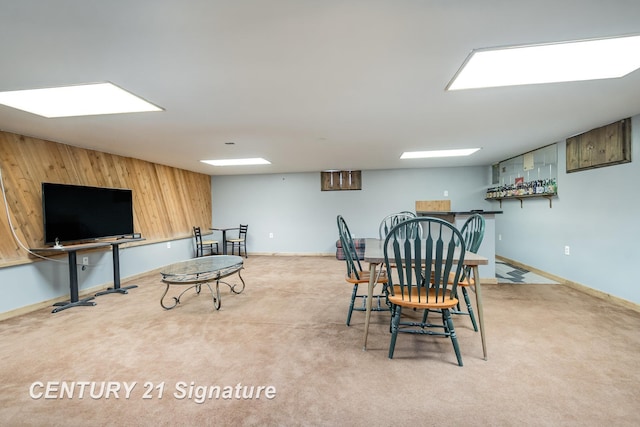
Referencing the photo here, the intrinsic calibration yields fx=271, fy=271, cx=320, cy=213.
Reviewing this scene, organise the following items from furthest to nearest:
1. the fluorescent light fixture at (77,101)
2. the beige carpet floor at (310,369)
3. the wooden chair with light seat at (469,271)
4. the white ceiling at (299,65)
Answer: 1. the wooden chair with light seat at (469,271)
2. the fluorescent light fixture at (77,101)
3. the beige carpet floor at (310,369)
4. the white ceiling at (299,65)

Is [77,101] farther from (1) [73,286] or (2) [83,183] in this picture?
(1) [73,286]

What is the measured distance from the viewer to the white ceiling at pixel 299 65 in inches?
51.6

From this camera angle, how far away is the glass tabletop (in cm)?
298

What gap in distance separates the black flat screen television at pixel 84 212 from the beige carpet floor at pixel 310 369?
3.32ft

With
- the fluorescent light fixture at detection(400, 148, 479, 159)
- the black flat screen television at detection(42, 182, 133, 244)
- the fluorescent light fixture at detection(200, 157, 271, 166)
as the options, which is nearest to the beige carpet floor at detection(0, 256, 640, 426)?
the black flat screen television at detection(42, 182, 133, 244)

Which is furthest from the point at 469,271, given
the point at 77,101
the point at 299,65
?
the point at 77,101

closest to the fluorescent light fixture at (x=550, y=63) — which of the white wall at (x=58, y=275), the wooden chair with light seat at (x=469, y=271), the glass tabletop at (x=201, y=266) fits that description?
the wooden chair with light seat at (x=469, y=271)

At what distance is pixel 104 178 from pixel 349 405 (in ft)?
16.1

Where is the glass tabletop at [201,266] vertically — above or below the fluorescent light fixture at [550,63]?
below

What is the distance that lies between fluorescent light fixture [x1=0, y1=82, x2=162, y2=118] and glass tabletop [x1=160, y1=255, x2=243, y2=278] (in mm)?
1683

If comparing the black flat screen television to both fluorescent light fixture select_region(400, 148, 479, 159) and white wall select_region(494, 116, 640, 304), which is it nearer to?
fluorescent light fixture select_region(400, 148, 479, 159)

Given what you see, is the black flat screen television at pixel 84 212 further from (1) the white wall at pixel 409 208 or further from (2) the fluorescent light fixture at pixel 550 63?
(2) the fluorescent light fixture at pixel 550 63

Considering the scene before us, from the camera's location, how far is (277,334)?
248 cm

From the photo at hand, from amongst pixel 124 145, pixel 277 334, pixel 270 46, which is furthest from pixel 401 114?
pixel 124 145
